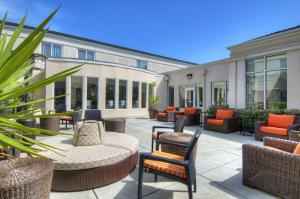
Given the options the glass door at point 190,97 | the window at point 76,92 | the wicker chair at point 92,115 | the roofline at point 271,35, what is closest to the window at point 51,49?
the window at point 76,92

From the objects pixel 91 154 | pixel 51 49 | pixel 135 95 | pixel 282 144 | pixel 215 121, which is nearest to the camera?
pixel 91 154

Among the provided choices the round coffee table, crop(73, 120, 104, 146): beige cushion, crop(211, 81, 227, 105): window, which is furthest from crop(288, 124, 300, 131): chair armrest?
crop(73, 120, 104, 146): beige cushion

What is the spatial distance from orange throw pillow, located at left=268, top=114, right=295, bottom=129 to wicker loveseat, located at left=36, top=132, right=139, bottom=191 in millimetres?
5442

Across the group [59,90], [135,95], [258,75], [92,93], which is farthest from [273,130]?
[59,90]

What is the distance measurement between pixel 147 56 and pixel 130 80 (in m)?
7.29

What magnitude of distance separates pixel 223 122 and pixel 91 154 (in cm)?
606

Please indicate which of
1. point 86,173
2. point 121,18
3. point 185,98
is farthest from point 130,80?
point 86,173

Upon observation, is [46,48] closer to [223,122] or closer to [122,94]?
[122,94]

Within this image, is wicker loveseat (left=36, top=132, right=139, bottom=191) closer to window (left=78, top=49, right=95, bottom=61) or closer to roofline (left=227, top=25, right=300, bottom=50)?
roofline (left=227, top=25, right=300, bottom=50)

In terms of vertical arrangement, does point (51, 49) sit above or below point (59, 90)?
above

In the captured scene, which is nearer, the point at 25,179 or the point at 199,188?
the point at 25,179

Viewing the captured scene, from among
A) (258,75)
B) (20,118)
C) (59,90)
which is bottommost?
(20,118)

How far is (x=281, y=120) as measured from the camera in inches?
234

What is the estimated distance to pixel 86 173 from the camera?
2611 millimetres
